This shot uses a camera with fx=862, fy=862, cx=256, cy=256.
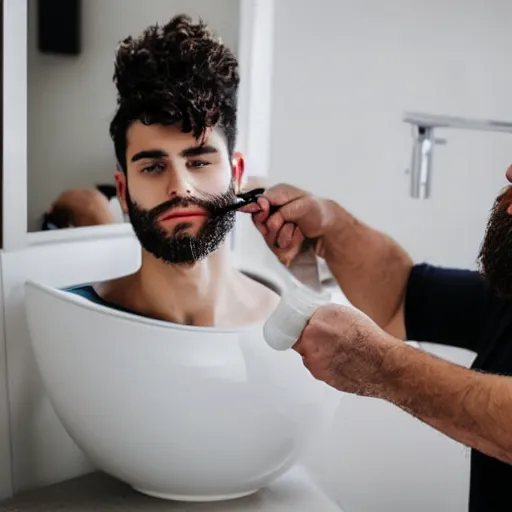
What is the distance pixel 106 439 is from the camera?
3.65ft

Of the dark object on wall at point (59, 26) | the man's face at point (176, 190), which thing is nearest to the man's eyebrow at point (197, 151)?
the man's face at point (176, 190)

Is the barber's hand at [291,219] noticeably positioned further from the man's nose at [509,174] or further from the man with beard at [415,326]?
the man's nose at [509,174]

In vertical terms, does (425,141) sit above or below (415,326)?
above

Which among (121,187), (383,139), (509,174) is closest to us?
(509,174)

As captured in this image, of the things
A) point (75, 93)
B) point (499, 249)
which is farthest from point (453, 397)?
point (75, 93)

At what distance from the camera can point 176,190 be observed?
3.63 feet

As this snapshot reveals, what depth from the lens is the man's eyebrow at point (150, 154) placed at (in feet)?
3.62

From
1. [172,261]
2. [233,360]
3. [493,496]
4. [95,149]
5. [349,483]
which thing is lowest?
[349,483]

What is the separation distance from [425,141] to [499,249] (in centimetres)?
21

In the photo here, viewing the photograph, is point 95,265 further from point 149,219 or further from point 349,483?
point 349,483

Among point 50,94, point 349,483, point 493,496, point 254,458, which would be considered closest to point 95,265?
point 50,94

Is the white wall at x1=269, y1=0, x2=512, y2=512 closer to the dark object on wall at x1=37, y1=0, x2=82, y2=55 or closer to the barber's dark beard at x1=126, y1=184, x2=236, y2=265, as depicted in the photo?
the barber's dark beard at x1=126, y1=184, x2=236, y2=265

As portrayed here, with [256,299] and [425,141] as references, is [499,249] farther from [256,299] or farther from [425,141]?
[256,299]

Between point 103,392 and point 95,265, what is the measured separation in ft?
0.74
